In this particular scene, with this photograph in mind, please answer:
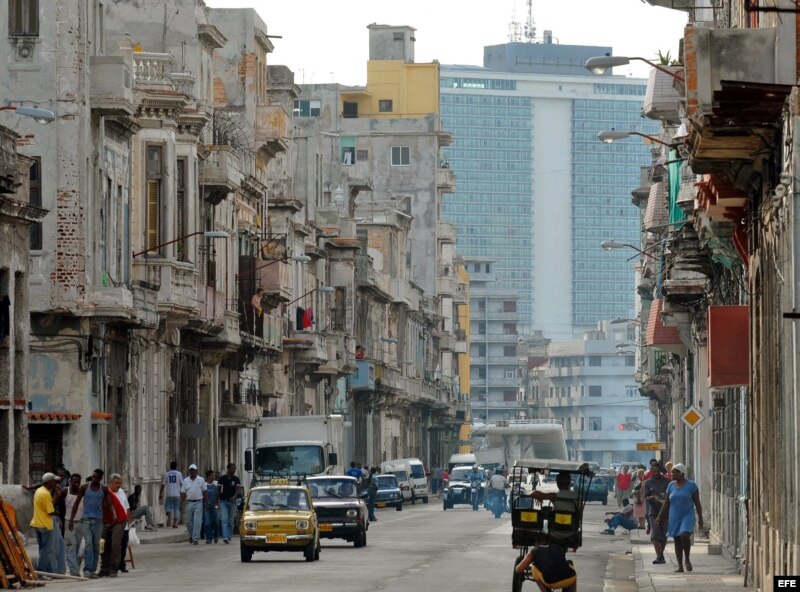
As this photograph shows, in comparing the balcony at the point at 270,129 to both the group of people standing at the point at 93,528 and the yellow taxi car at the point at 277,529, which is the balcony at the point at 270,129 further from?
the group of people standing at the point at 93,528

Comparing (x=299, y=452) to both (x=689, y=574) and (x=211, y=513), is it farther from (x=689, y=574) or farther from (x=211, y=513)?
(x=689, y=574)

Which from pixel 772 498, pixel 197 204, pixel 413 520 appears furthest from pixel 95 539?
pixel 413 520

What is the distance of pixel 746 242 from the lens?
29.7 meters

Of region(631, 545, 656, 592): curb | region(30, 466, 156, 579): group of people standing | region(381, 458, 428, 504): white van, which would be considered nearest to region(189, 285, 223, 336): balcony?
region(631, 545, 656, 592): curb

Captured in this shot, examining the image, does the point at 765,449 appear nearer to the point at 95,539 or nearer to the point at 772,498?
the point at 772,498

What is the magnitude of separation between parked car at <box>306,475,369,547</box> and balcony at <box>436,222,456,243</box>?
9288cm

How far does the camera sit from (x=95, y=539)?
34000 mm

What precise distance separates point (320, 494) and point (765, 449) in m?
19.9

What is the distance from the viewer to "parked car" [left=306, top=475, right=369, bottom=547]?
43.7m

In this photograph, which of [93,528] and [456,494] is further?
[456,494]

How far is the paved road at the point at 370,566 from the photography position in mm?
29891

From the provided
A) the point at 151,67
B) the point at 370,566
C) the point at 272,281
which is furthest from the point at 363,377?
the point at 370,566

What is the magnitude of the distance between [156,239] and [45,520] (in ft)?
81.4

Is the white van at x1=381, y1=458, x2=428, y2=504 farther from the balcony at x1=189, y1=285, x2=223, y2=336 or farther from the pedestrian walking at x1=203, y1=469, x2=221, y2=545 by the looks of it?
the pedestrian walking at x1=203, y1=469, x2=221, y2=545
